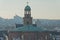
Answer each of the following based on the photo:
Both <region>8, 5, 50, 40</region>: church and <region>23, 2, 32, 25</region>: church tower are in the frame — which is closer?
<region>8, 5, 50, 40</region>: church

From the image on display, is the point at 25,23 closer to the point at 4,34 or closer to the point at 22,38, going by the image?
the point at 22,38

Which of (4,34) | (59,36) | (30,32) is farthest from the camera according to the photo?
(59,36)

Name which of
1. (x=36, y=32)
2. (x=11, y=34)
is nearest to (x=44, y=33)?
(x=36, y=32)

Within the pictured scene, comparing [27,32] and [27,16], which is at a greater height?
[27,16]

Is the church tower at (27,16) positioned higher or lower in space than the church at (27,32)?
higher

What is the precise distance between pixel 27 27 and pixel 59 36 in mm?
18910

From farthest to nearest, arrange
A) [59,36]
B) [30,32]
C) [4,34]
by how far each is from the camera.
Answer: [59,36] → [4,34] → [30,32]

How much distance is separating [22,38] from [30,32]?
4.53ft

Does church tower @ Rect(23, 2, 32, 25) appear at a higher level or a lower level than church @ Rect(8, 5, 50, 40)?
higher

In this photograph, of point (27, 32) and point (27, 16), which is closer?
point (27, 32)

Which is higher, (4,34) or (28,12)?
(28,12)

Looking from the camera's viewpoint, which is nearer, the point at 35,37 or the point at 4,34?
the point at 35,37

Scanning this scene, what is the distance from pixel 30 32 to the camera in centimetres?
4506

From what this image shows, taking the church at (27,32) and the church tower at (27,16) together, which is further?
the church tower at (27,16)
